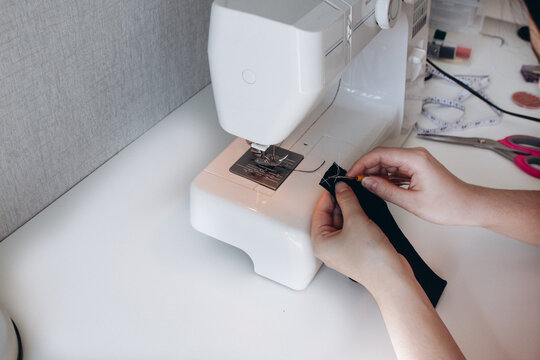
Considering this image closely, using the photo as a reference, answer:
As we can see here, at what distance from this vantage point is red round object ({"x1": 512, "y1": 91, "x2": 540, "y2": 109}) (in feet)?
4.37

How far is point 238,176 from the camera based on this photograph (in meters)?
0.96

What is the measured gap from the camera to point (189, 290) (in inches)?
36.7

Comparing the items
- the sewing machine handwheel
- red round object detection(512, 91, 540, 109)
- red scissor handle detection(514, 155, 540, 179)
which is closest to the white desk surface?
red scissor handle detection(514, 155, 540, 179)

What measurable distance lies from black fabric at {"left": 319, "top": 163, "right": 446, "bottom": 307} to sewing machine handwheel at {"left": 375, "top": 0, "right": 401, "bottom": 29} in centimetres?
27

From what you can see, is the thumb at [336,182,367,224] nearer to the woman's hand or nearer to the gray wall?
the woman's hand

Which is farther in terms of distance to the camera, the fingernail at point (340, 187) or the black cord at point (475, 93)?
the black cord at point (475, 93)

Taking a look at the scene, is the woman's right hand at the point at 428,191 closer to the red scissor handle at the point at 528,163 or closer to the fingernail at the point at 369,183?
the fingernail at the point at 369,183

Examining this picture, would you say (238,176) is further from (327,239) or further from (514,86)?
(514,86)

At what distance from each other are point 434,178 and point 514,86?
0.61 m

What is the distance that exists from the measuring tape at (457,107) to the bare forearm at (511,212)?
33cm

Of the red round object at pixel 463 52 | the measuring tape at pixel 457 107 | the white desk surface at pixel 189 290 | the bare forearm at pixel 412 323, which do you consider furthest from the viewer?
the red round object at pixel 463 52

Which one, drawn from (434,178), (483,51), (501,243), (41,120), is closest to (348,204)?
(434,178)

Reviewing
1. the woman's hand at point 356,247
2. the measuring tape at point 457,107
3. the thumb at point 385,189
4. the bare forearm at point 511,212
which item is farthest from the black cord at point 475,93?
the woman's hand at point 356,247

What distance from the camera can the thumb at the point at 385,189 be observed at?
938 mm
